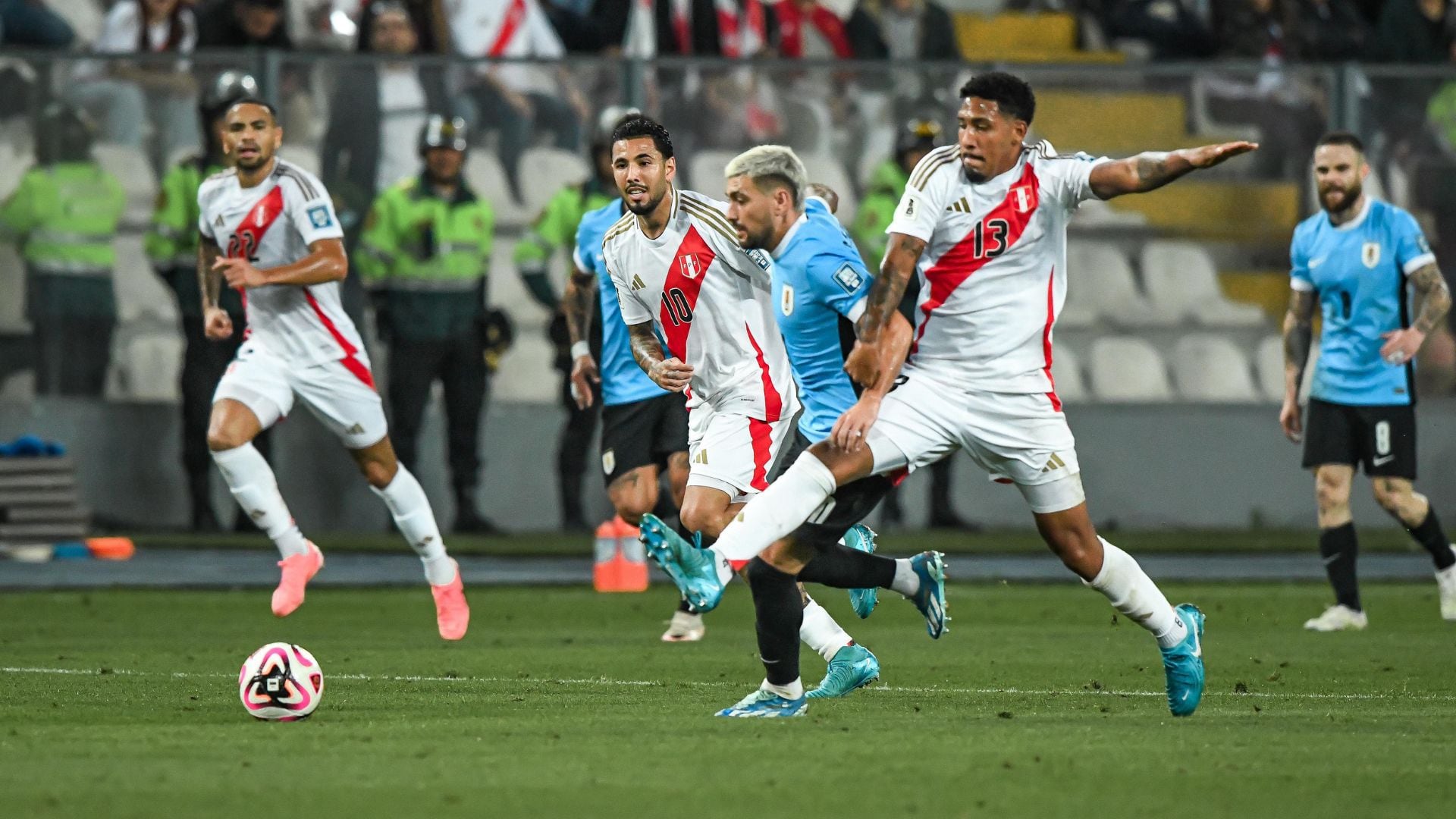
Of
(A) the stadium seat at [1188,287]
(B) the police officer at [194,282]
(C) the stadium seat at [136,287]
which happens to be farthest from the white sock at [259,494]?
(A) the stadium seat at [1188,287]

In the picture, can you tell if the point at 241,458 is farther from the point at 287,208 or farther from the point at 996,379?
the point at 996,379

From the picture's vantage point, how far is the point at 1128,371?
1894cm

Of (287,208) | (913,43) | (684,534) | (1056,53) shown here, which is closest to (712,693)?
(684,534)

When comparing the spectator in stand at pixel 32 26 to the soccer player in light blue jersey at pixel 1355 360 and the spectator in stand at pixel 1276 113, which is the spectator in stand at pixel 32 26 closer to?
the spectator in stand at pixel 1276 113

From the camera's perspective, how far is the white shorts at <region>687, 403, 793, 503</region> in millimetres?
8898

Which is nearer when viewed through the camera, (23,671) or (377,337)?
(23,671)

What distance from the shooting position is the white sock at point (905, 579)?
28.1 feet

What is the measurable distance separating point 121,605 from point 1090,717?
693cm

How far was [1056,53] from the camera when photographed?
21.2 meters

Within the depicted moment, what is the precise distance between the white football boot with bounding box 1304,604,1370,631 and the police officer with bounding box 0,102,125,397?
996 centimetres

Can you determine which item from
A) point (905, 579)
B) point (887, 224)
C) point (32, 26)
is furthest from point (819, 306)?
point (32, 26)

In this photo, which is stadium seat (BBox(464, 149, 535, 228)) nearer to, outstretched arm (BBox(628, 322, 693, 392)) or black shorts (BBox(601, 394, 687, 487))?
black shorts (BBox(601, 394, 687, 487))

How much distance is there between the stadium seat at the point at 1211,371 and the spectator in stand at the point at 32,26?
928 centimetres

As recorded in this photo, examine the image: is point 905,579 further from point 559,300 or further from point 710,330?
point 559,300
